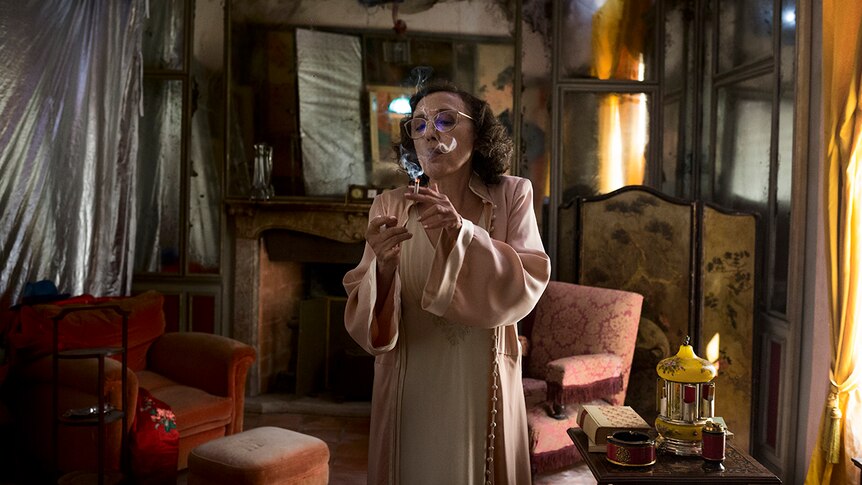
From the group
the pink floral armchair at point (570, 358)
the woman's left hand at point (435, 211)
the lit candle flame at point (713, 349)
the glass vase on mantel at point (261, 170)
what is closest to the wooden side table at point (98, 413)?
the glass vase on mantel at point (261, 170)

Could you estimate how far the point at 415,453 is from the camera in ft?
5.10

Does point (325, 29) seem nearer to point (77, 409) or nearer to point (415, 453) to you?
point (77, 409)

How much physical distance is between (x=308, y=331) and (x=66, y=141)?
188 centimetres

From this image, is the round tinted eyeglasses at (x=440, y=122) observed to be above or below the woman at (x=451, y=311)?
above

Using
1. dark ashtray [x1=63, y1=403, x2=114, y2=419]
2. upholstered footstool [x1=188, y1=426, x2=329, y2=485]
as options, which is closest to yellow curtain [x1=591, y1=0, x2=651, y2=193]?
upholstered footstool [x1=188, y1=426, x2=329, y2=485]

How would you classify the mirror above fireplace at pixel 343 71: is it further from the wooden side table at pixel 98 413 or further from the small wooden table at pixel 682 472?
the small wooden table at pixel 682 472

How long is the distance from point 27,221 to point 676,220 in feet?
9.67

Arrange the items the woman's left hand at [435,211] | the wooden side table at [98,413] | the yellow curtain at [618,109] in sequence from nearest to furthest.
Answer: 1. the woman's left hand at [435,211]
2. the wooden side table at [98,413]
3. the yellow curtain at [618,109]

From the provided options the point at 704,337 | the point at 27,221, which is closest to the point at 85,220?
the point at 27,221

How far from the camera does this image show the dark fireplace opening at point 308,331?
15.5 ft

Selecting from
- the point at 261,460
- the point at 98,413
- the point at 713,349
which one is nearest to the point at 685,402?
the point at 261,460

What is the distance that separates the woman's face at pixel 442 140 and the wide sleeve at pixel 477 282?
0.66ft

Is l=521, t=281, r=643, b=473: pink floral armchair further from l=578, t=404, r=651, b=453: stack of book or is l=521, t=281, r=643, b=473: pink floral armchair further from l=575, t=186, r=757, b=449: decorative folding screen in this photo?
l=578, t=404, r=651, b=453: stack of book

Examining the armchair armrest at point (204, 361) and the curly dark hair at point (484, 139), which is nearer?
the curly dark hair at point (484, 139)
